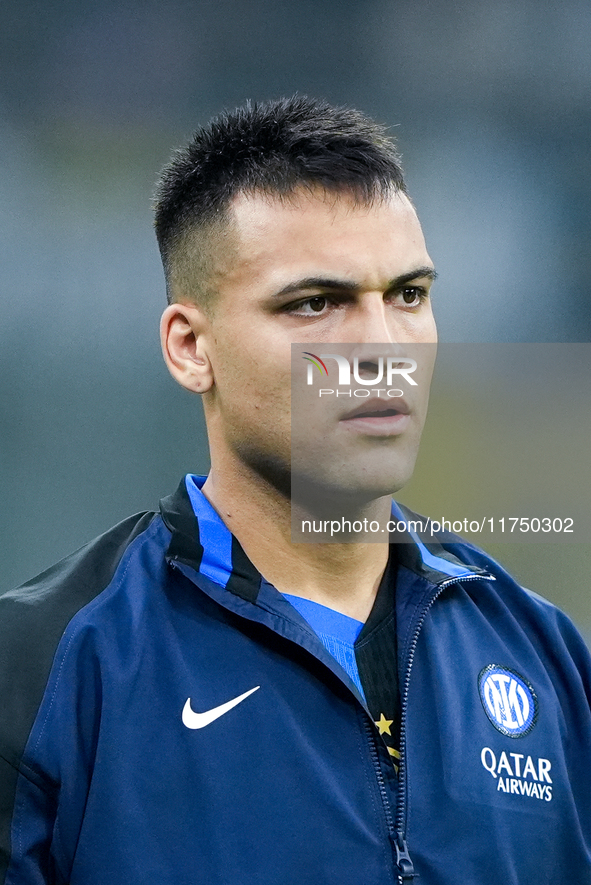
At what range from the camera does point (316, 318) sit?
3.92ft

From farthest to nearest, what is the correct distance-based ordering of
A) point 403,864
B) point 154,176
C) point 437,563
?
1. point 154,176
2. point 437,563
3. point 403,864

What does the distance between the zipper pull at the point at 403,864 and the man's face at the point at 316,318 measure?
1.39ft

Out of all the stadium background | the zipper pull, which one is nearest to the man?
the zipper pull

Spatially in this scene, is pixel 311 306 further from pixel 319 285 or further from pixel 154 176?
pixel 154 176

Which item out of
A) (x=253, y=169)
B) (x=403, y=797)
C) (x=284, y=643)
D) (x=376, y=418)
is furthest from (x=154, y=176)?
(x=403, y=797)

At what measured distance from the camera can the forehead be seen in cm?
119

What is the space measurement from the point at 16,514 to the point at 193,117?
136cm

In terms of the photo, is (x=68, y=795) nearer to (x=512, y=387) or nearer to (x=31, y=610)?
(x=31, y=610)

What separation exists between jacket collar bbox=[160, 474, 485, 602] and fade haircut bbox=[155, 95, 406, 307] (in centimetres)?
28

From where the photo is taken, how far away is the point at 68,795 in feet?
3.32

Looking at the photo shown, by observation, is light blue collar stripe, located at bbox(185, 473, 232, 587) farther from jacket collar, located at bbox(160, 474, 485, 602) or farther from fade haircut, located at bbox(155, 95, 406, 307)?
fade haircut, located at bbox(155, 95, 406, 307)

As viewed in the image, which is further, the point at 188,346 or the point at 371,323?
the point at 188,346

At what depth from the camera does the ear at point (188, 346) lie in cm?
130

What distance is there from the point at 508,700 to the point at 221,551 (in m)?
0.44
